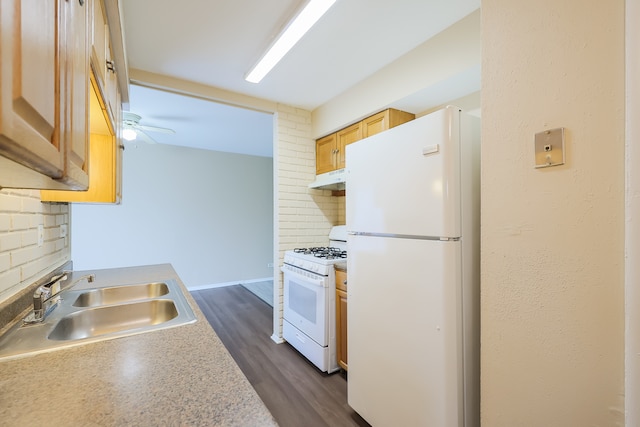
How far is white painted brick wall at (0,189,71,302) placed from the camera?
102cm

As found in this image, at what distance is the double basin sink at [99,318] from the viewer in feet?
3.05

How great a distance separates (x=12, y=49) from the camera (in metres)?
0.32

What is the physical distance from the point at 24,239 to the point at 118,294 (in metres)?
0.58

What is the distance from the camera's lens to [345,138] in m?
2.76

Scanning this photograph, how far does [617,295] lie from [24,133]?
133 cm

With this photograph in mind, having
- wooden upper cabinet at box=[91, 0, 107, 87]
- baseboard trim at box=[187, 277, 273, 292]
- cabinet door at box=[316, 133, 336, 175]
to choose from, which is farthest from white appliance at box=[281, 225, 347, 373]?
baseboard trim at box=[187, 277, 273, 292]

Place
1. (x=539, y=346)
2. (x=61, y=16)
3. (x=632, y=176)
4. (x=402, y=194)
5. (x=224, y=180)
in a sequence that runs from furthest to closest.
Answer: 1. (x=224, y=180)
2. (x=402, y=194)
3. (x=539, y=346)
4. (x=632, y=176)
5. (x=61, y=16)

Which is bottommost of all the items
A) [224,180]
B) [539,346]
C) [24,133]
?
[539,346]

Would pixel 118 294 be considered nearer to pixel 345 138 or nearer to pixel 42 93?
pixel 42 93

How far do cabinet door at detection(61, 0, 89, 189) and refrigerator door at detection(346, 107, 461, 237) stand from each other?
50.6 inches

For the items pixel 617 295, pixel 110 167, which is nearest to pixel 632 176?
pixel 617 295

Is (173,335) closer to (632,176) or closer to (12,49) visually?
(12,49)

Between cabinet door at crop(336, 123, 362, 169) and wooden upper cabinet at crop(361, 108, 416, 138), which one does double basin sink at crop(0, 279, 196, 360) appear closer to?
cabinet door at crop(336, 123, 362, 169)

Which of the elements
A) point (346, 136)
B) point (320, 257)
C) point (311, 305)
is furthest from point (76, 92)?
point (346, 136)
